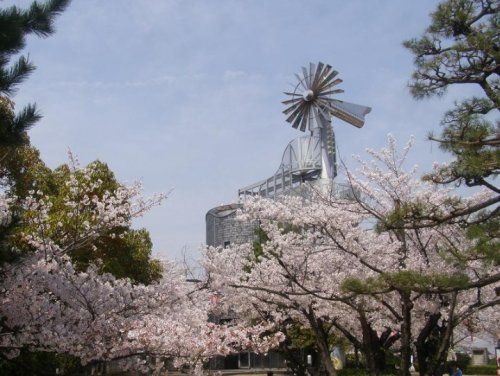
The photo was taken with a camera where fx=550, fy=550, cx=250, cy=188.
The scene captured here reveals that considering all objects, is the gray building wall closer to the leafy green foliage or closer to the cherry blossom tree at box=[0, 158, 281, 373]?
the leafy green foliage

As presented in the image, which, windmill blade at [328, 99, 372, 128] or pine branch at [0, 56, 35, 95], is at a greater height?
windmill blade at [328, 99, 372, 128]

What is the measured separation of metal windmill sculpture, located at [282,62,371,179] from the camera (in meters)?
37.2

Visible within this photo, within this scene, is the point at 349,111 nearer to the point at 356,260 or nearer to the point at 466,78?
the point at 356,260

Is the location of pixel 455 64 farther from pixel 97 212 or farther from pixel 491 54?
pixel 97 212

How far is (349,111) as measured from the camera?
1513 inches

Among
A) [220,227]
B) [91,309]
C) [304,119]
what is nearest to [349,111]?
[304,119]

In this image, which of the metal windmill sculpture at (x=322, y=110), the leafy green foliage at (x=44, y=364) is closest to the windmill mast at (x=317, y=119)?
the metal windmill sculpture at (x=322, y=110)

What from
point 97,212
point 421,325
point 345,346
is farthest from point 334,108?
point 97,212

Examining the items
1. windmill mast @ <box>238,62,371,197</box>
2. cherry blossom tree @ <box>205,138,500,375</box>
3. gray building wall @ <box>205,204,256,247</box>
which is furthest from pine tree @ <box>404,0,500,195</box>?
gray building wall @ <box>205,204,256,247</box>

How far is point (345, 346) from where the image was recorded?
24.9m

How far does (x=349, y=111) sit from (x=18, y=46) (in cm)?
3377

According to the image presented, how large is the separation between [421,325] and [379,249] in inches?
113

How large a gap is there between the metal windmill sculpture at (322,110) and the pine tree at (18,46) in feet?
102

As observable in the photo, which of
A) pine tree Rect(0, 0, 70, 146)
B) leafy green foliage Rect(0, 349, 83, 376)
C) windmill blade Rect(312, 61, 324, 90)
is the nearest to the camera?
pine tree Rect(0, 0, 70, 146)
